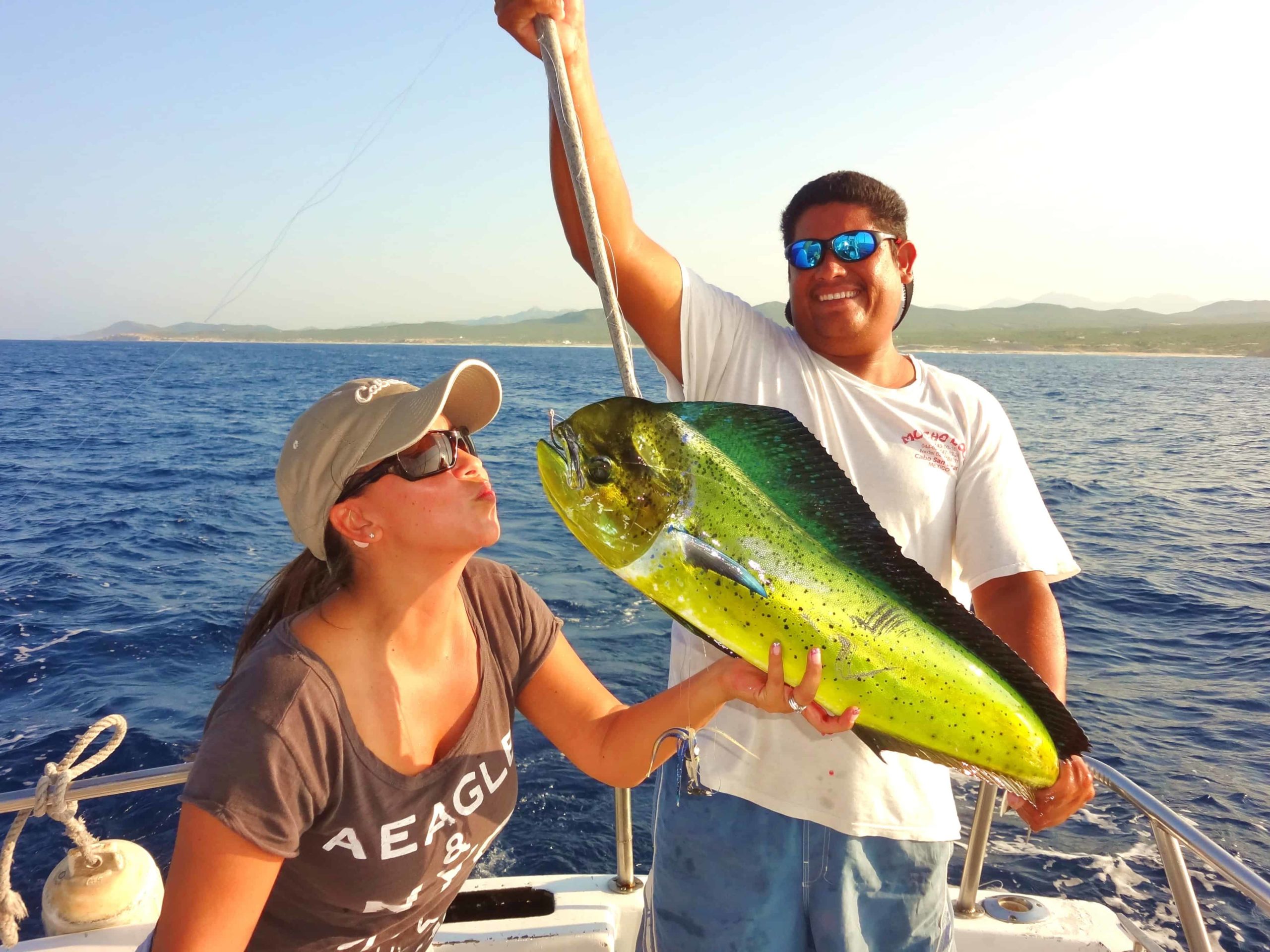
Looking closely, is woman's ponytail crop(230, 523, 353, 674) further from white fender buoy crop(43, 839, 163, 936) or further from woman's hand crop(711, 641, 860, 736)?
white fender buoy crop(43, 839, 163, 936)

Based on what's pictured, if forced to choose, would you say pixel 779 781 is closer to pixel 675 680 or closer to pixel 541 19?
pixel 675 680

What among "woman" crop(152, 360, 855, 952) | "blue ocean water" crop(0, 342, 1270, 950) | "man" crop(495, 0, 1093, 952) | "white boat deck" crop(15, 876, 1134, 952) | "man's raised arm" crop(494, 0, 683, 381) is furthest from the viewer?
"blue ocean water" crop(0, 342, 1270, 950)

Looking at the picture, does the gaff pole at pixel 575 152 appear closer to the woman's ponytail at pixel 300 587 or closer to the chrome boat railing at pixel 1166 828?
the woman's ponytail at pixel 300 587

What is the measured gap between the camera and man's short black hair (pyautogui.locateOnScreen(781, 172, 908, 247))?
2.40 m

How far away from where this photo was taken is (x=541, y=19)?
1572 mm

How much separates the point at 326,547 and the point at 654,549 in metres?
0.90

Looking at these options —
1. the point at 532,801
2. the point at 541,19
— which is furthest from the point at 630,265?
the point at 532,801

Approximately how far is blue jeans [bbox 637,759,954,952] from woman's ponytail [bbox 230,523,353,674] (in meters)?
1.11

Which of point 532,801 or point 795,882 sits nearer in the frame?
point 795,882

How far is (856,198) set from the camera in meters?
2.40

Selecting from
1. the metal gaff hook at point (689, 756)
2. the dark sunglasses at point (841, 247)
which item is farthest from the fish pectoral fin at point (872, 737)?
the dark sunglasses at point (841, 247)

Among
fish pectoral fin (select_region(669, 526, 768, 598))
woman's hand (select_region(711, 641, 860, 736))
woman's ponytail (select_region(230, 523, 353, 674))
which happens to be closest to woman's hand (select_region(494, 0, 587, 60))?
fish pectoral fin (select_region(669, 526, 768, 598))

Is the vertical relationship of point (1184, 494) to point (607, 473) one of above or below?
below

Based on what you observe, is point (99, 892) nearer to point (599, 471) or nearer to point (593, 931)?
point (593, 931)
